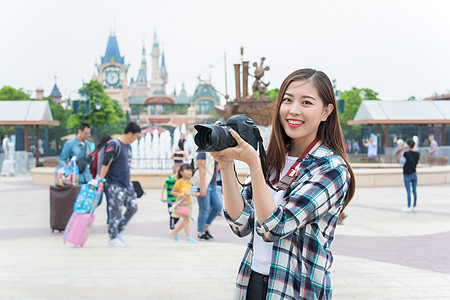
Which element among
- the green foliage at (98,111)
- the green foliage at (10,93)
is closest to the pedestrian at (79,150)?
the green foliage at (98,111)

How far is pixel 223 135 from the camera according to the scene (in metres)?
1.69

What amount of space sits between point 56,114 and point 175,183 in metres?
62.0

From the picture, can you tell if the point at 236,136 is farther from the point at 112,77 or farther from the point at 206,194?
the point at 112,77

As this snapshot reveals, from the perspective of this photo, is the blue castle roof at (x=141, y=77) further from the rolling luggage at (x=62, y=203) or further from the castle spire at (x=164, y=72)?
the rolling luggage at (x=62, y=203)

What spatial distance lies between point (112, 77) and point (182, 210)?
12894 centimetres

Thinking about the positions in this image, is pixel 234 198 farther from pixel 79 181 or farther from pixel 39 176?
pixel 39 176

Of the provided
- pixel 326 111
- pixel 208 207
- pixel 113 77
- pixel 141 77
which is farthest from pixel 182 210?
pixel 141 77

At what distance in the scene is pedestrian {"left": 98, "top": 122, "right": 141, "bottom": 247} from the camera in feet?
22.2

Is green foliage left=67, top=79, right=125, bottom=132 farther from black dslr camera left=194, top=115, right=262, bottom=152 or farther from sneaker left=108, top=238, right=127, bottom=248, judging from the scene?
black dslr camera left=194, top=115, right=262, bottom=152

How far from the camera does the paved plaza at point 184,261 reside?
4938 millimetres

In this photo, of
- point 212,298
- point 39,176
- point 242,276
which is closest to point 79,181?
point 212,298

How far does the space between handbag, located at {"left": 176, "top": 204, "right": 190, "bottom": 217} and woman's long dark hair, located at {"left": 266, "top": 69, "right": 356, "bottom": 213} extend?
209 inches

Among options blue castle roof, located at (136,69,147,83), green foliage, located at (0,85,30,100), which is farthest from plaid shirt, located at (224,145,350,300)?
blue castle roof, located at (136,69,147,83)

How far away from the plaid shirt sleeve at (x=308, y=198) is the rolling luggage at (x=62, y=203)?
6.64 metres
